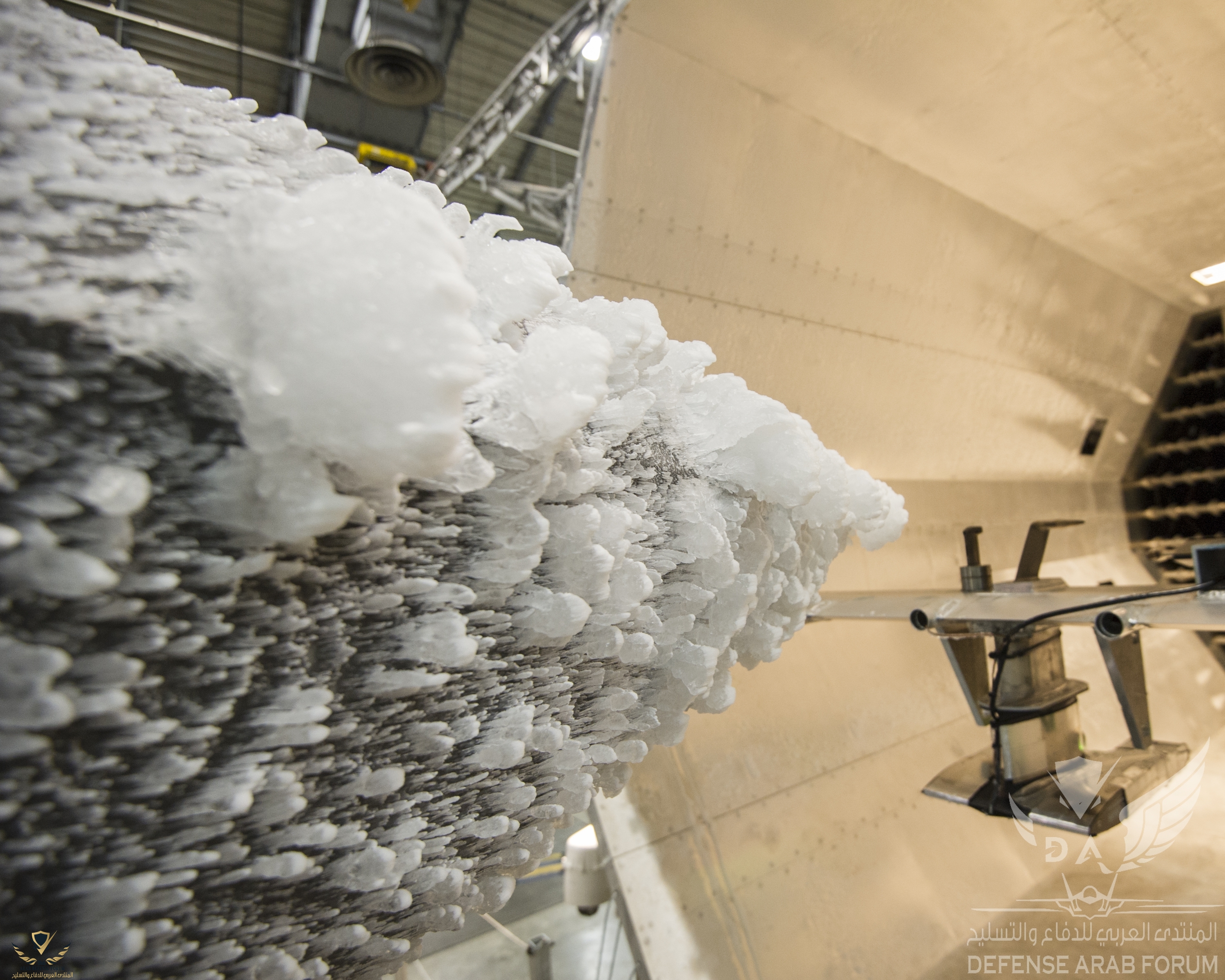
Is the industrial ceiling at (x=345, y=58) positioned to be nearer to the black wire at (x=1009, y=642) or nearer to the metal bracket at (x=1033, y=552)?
the metal bracket at (x=1033, y=552)

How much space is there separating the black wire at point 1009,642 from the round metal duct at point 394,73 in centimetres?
242

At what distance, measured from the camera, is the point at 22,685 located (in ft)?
0.89

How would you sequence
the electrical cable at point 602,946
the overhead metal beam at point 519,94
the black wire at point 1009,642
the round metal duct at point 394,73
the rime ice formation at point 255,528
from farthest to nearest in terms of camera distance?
the round metal duct at point 394,73 < the overhead metal beam at point 519,94 < the electrical cable at point 602,946 < the black wire at point 1009,642 < the rime ice formation at point 255,528

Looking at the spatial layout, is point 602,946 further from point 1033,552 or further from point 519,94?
point 519,94

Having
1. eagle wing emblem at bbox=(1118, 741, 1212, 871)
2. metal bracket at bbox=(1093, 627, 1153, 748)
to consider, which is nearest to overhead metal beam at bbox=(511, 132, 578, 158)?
metal bracket at bbox=(1093, 627, 1153, 748)

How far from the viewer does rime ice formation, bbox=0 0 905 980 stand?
29cm

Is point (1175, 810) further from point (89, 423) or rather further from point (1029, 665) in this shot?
point (89, 423)

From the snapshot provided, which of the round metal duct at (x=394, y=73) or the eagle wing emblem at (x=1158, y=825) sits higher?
the round metal duct at (x=394, y=73)

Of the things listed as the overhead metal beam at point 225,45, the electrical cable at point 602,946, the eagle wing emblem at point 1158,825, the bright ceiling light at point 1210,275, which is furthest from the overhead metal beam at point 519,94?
the eagle wing emblem at point 1158,825

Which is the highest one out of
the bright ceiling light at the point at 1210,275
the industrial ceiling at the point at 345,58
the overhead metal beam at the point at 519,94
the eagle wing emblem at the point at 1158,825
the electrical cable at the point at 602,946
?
the industrial ceiling at the point at 345,58

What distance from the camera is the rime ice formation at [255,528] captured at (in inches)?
11.3

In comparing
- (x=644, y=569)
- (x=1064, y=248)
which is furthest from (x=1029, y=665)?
(x=1064, y=248)

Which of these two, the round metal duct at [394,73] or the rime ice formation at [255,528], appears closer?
the rime ice formation at [255,528]

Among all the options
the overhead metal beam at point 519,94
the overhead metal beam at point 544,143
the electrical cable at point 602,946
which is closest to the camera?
the electrical cable at point 602,946
